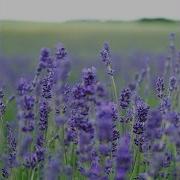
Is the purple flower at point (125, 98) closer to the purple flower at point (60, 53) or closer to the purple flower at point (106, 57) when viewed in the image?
the purple flower at point (106, 57)

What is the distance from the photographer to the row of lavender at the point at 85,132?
1.19m

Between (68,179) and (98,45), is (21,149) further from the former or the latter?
(98,45)

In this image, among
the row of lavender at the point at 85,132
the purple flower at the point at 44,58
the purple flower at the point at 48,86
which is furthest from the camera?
the purple flower at the point at 48,86

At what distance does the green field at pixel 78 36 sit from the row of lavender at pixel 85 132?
15.1 ft

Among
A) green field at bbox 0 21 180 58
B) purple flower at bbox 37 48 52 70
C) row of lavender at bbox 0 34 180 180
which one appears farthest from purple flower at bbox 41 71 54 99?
green field at bbox 0 21 180 58

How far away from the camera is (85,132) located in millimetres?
1286

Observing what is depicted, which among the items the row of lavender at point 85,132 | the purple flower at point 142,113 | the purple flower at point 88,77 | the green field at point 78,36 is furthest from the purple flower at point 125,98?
the green field at point 78,36

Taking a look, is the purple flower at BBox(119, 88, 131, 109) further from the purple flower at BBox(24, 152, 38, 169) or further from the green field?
the green field

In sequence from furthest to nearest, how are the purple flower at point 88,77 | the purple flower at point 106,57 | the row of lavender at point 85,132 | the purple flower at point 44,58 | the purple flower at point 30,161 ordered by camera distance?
the purple flower at point 106,57 → the purple flower at point 44,58 → the purple flower at point 30,161 → the purple flower at point 88,77 → the row of lavender at point 85,132

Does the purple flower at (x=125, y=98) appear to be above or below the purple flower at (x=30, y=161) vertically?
above

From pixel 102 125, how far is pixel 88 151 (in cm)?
21

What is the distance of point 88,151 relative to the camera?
1283 millimetres

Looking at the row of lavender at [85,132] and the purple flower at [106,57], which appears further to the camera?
the purple flower at [106,57]

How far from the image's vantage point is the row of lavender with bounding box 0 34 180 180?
3.91 ft
